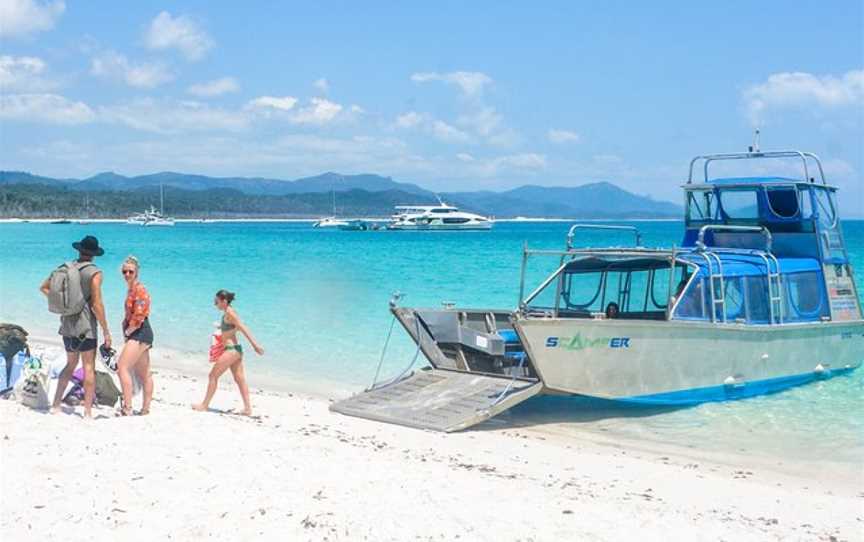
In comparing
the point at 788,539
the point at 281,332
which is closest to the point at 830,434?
the point at 788,539

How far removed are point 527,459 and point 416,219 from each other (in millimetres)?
109023

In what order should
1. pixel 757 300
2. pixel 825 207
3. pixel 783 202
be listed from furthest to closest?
pixel 825 207, pixel 783 202, pixel 757 300

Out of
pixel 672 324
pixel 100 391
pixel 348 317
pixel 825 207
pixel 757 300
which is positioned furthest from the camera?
pixel 348 317

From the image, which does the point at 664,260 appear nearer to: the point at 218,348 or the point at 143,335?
the point at 218,348

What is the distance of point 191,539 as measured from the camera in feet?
20.5

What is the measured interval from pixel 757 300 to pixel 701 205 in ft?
9.30

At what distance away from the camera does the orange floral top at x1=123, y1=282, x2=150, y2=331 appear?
364 inches

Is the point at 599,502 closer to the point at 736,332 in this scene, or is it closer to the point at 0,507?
the point at 0,507

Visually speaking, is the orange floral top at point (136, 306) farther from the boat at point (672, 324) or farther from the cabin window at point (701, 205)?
the cabin window at point (701, 205)

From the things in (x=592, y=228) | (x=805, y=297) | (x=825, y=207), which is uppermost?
(x=825, y=207)

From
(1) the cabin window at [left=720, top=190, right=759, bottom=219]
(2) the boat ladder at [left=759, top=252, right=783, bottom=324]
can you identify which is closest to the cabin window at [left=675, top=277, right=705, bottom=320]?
(2) the boat ladder at [left=759, top=252, right=783, bottom=324]

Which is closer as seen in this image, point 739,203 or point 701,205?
point 739,203

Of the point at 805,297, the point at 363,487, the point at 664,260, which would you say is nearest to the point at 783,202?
Result: the point at 805,297

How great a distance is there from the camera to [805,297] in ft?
46.5
